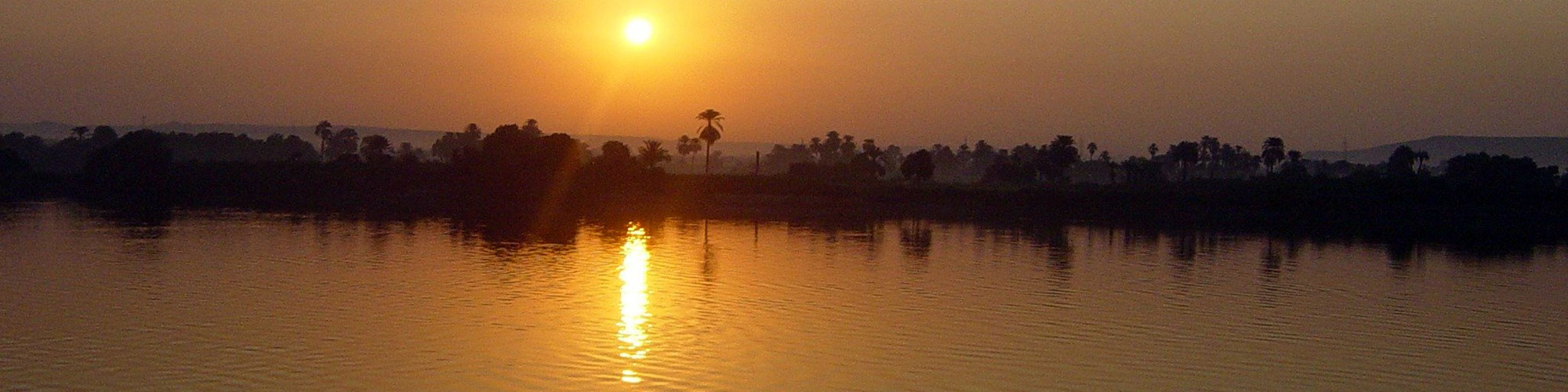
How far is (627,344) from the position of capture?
2741 cm

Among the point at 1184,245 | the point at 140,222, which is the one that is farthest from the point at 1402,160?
the point at 140,222

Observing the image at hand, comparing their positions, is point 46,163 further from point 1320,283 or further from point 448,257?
point 1320,283

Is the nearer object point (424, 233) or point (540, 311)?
point (540, 311)

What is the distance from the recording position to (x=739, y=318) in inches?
1280

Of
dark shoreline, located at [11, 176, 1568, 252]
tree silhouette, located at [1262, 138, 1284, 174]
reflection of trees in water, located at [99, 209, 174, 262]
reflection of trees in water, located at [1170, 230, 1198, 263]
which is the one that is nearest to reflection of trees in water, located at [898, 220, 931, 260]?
dark shoreline, located at [11, 176, 1568, 252]

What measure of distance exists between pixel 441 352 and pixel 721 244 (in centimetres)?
3338

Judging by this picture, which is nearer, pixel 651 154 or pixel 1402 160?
pixel 651 154

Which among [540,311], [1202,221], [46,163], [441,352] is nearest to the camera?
[441,352]

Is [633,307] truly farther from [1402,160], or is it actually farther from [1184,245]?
[1402,160]

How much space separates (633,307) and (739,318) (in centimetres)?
295

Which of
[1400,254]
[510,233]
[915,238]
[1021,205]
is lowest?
[1400,254]

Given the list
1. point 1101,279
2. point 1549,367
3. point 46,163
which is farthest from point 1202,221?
point 46,163

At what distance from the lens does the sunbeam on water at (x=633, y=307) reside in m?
25.8

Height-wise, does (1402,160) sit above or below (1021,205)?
above
